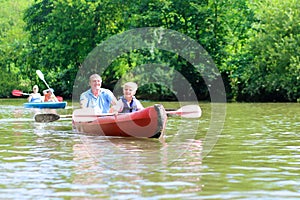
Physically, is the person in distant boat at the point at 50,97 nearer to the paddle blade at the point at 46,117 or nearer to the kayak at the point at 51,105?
the kayak at the point at 51,105

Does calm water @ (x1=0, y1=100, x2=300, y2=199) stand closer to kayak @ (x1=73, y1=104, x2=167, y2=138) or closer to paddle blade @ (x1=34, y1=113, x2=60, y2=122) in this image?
kayak @ (x1=73, y1=104, x2=167, y2=138)

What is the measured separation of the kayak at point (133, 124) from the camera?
13.6m

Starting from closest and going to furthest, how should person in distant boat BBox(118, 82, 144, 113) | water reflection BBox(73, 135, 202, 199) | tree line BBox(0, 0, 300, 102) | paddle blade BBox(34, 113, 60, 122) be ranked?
water reflection BBox(73, 135, 202, 199) → person in distant boat BBox(118, 82, 144, 113) → paddle blade BBox(34, 113, 60, 122) → tree line BBox(0, 0, 300, 102)

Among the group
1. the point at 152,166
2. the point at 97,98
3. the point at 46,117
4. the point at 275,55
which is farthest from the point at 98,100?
the point at 275,55

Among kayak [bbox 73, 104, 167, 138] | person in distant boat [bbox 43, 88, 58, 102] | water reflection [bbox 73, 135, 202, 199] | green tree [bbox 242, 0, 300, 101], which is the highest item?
green tree [bbox 242, 0, 300, 101]

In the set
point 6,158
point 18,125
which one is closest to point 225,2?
point 18,125

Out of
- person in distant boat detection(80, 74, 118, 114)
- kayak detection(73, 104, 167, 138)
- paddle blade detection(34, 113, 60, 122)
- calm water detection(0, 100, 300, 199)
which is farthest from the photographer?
paddle blade detection(34, 113, 60, 122)

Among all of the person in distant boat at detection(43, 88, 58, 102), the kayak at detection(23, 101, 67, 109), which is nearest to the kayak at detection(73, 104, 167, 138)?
the kayak at detection(23, 101, 67, 109)

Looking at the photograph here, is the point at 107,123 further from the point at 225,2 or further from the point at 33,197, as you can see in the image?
the point at 225,2

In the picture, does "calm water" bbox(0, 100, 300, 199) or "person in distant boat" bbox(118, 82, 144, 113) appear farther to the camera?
"person in distant boat" bbox(118, 82, 144, 113)

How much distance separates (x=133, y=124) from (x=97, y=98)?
188cm

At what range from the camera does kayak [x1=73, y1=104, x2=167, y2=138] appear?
13.6 meters

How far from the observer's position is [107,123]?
Result: 14.6 m

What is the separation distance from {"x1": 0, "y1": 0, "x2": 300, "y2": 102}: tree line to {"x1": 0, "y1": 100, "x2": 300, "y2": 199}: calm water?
20136 millimetres
